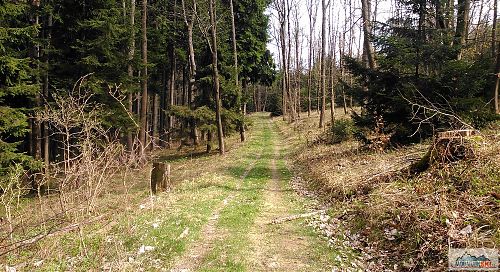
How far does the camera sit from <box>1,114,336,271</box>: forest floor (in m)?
5.56

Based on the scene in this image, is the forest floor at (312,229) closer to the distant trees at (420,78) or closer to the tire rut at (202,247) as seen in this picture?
the tire rut at (202,247)

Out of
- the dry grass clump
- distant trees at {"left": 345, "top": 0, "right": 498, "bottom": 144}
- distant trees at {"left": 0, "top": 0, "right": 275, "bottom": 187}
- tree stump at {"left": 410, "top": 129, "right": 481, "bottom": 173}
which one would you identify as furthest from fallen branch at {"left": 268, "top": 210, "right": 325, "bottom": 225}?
distant trees at {"left": 345, "top": 0, "right": 498, "bottom": 144}

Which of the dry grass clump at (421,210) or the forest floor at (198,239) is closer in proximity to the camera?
the dry grass clump at (421,210)

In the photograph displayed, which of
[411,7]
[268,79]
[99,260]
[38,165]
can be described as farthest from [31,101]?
[268,79]

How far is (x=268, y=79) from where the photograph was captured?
115 feet

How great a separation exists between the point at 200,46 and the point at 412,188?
23.0 meters

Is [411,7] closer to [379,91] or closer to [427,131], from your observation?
[379,91]

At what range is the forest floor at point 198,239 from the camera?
5.56 metres

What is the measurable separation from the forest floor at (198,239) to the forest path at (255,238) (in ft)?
0.06
